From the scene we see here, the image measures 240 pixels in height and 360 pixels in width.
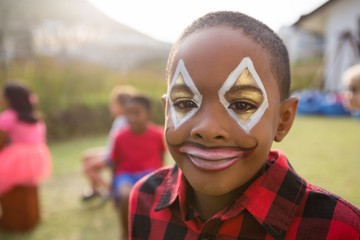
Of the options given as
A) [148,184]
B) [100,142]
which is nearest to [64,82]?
[100,142]

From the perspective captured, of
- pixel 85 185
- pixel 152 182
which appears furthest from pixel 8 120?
pixel 152 182

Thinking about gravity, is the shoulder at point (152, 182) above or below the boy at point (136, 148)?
above

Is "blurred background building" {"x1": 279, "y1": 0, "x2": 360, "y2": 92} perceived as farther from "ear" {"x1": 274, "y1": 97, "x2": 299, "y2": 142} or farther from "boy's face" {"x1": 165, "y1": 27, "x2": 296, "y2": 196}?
"boy's face" {"x1": 165, "y1": 27, "x2": 296, "y2": 196}

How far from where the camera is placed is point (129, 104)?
415 centimetres

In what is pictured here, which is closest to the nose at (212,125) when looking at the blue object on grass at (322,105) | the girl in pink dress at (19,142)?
the girl in pink dress at (19,142)

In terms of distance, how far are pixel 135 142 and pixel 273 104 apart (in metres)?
2.93

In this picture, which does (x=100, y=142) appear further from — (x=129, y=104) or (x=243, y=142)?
(x=243, y=142)

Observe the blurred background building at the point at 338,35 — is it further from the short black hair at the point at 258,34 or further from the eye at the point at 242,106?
the eye at the point at 242,106

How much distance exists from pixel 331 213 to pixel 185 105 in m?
0.60

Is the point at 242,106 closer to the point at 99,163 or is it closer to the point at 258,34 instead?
the point at 258,34

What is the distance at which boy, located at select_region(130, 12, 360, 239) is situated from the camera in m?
1.16

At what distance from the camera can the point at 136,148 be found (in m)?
4.01

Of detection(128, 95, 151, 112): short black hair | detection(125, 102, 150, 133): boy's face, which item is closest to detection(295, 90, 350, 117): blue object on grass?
detection(128, 95, 151, 112): short black hair

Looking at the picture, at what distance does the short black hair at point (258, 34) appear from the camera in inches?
47.4
